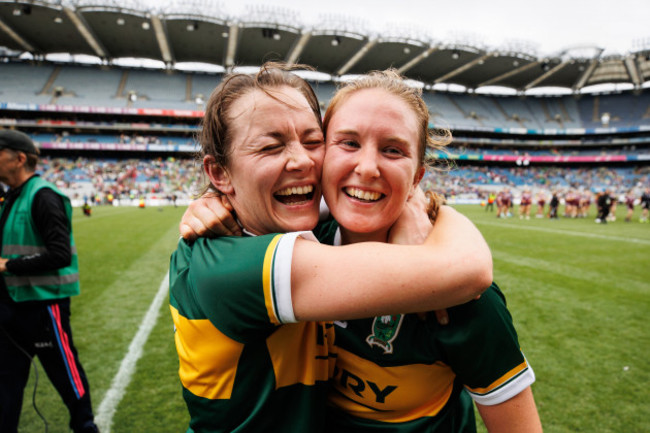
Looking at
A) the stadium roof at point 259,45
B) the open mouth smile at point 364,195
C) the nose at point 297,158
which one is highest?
the stadium roof at point 259,45

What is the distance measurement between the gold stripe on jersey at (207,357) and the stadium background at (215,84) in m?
28.6

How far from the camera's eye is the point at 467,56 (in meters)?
43.1

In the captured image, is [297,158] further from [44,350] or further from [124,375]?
[124,375]

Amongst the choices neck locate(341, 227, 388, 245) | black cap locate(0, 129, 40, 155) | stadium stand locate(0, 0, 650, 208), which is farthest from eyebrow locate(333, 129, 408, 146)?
stadium stand locate(0, 0, 650, 208)

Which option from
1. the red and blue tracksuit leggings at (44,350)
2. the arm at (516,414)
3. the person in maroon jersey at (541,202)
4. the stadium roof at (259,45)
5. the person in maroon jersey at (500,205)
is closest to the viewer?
the arm at (516,414)

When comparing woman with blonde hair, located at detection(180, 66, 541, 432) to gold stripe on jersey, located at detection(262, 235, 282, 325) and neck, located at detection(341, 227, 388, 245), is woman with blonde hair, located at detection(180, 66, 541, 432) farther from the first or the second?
gold stripe on jersey, located at detection(262, 235, 282, 325)

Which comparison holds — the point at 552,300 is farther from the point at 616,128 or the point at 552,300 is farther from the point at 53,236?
the point at 616,128

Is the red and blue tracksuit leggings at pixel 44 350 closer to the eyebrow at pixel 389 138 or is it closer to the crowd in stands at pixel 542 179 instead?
the eyebrow at pixel 389 138


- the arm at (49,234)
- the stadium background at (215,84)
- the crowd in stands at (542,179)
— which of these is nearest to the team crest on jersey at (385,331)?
the arm at (49,234)

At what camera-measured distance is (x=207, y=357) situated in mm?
1213

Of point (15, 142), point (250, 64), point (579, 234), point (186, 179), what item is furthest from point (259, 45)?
point (15, 142)

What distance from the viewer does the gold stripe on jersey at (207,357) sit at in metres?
1.18

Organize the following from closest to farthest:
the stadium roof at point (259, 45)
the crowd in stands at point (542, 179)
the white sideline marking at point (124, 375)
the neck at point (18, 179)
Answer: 1. the neck at point (18, 179)
2. the white sideline marking at point (124, 375)
3. the stadium roof at point (259, 45)
4. the crowd in stands at point (542, 179)

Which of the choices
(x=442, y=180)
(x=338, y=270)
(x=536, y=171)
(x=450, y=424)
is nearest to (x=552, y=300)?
(x=450, y=424)
